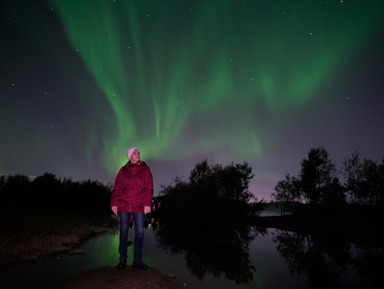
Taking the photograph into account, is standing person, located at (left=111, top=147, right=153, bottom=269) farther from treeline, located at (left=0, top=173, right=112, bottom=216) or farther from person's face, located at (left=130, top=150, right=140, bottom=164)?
treeline, located at (left=0, top=173, right=112, bottom=216)

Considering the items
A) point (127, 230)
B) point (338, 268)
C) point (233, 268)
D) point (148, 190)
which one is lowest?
point (338, 268)

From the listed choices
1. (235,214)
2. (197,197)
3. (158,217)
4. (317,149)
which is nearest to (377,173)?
(317,149)

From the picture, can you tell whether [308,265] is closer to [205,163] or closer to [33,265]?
[33,265]

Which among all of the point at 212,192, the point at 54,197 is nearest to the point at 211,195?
the point at 212,192

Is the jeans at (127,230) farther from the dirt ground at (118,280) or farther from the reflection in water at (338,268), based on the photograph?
the reflection in water at (338,268)

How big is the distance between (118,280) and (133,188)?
1859 mm

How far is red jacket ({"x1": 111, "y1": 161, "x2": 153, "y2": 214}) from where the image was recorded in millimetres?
5012

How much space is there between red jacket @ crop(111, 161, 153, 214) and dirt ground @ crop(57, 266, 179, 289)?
1.32 meters

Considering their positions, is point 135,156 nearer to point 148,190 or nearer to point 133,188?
point 133,188

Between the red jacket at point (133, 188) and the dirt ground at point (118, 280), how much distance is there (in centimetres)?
132

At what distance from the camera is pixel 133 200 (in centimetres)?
501

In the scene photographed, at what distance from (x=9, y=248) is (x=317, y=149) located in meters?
47.3

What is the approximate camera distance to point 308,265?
22.0ft

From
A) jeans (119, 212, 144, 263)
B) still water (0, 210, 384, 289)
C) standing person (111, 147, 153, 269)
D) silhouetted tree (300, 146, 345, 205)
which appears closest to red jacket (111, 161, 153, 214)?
standing person (111, 147, 153, 269)
